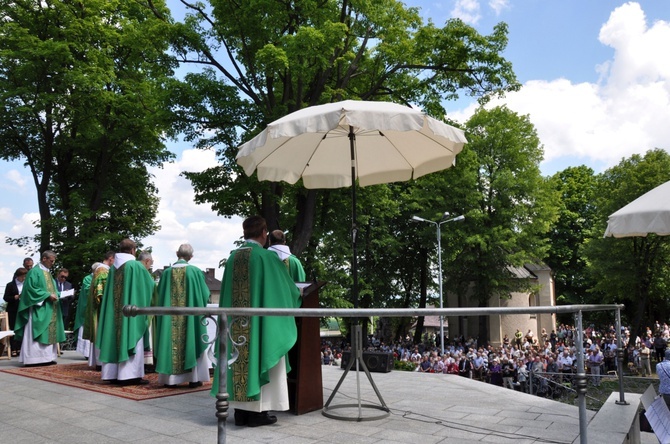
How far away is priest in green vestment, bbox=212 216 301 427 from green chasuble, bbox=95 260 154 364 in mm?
3305

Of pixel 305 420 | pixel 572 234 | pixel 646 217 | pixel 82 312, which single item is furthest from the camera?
pixel 572 234

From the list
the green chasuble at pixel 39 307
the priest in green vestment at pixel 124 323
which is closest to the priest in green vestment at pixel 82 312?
the green chasuble at pixel 39 307

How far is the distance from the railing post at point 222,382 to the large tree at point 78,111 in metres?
17.0

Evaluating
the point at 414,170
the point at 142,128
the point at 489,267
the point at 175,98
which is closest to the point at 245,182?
the point at 175,98

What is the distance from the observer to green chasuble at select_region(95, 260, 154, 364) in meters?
8.51

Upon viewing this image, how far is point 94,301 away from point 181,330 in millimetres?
3293

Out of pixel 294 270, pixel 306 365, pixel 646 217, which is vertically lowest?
pixel 306 365

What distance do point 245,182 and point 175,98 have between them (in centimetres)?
348

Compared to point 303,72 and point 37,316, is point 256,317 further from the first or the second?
point 303,72

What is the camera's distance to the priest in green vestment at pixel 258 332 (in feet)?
17.8

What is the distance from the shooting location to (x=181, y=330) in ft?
26.5

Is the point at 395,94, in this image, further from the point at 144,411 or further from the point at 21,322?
the point at 144,411

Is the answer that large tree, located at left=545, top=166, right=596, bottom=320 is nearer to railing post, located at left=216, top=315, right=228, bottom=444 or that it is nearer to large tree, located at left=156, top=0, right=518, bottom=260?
large tree, located at left=156, top=0, right=518, bottom=260

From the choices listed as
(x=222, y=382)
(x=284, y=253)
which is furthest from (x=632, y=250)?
(x=222, y=382)
